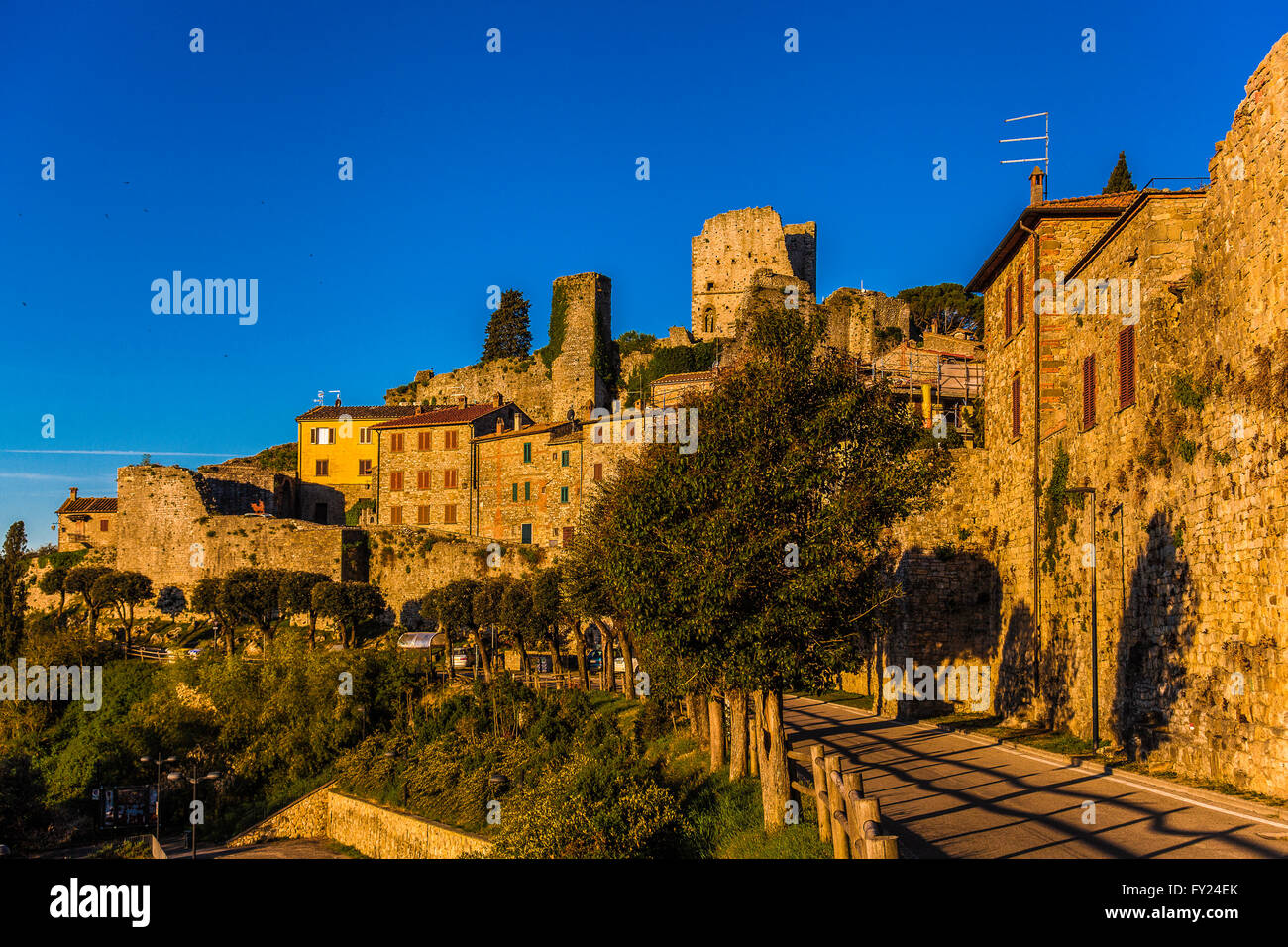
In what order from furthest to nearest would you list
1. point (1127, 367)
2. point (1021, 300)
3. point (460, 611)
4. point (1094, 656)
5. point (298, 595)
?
point (298, 595)
point (460, 611)
point (1021, 300)
point (1094, 656)
point (1127, 367)

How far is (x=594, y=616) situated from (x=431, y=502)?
3519cm

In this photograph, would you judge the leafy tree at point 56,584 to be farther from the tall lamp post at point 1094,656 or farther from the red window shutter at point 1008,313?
the tall lamp post at point 1094,656

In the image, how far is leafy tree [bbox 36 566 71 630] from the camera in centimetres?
5572

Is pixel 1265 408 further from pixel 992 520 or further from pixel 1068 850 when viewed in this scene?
pixel 992 520

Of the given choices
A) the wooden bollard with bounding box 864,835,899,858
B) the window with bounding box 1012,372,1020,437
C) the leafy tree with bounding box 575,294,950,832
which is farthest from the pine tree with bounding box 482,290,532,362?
the wooden bollard with bounding box 864,835,899,858

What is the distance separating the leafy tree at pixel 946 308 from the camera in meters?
77.4

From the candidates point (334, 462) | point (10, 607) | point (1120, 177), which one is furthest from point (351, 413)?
point (1120, 177)

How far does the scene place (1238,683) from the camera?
14.8 m

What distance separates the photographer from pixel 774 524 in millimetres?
15000

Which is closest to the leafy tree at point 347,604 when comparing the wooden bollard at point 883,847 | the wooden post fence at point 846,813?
the wooden post fence at point 846,813

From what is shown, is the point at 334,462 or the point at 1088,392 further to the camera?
the point at 334,462

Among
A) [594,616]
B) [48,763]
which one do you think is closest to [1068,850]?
[594,616]

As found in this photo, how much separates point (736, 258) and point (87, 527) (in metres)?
52.9

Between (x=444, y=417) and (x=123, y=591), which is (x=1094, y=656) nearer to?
(x=123, y=591)
